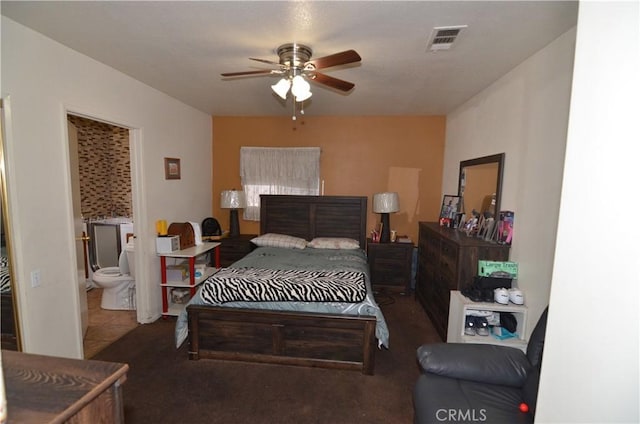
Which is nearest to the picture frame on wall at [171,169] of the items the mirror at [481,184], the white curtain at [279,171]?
the white curtain at [279,171]

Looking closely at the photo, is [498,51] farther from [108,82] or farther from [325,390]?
[108,82]

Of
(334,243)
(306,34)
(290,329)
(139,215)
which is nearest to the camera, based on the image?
(306,34)

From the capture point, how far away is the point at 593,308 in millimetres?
934

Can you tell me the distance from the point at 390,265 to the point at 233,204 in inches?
95.1

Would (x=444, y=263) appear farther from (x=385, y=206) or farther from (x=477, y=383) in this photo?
(x=477, y=383)

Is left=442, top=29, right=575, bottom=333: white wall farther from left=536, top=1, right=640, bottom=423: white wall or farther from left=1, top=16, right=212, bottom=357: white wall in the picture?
left=1, top=16, right=212, bottom=357: white wall

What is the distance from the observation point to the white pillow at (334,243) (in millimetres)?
3977

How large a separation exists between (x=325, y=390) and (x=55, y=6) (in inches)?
121

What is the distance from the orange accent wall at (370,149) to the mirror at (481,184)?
0.78 m

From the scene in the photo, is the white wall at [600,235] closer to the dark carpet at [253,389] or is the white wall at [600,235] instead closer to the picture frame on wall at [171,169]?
the dark carpet at [253,389]

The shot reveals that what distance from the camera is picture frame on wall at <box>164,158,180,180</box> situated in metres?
3.52

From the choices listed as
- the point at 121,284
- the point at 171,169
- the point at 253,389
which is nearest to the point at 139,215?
the point at 171,169

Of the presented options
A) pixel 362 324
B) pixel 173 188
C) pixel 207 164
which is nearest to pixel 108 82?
pixel 173 188

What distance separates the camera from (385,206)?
404cm
